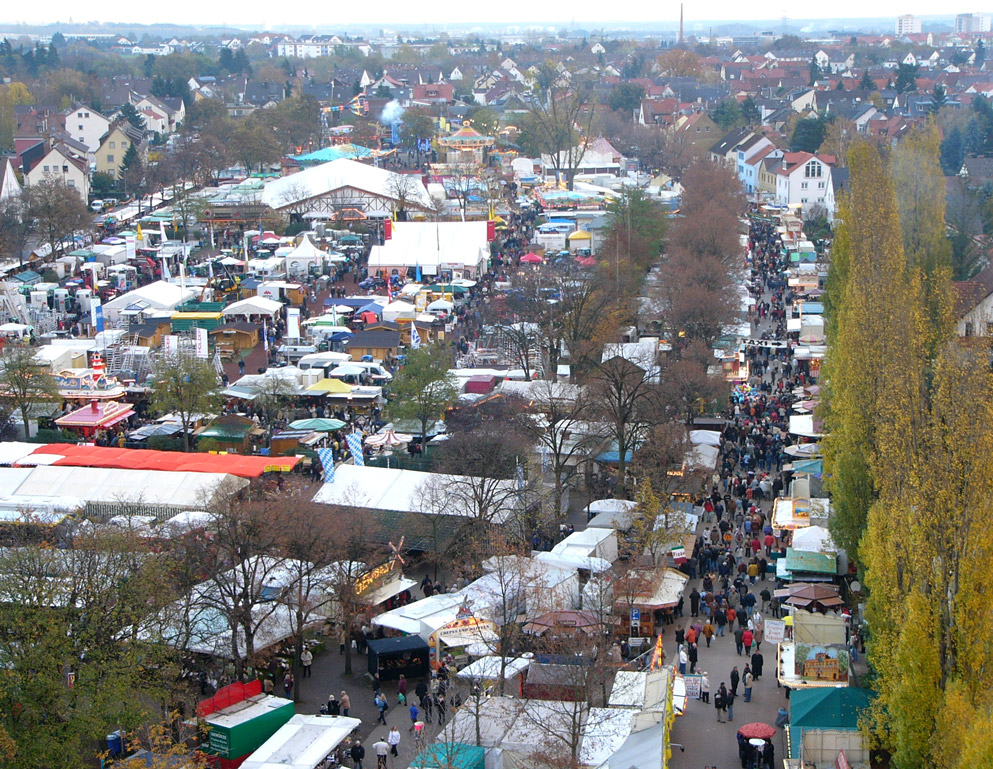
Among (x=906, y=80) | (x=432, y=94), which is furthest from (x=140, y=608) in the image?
(x=432, y=94)

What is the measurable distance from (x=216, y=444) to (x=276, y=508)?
25.7 ft

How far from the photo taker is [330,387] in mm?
27297

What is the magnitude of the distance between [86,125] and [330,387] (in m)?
47.2

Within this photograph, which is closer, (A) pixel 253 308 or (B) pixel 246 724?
(B) pixel 246 724

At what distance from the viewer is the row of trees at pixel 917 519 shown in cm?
1152

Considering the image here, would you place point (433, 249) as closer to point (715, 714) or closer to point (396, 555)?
point (396, 555)

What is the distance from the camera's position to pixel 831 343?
2623 centimetres

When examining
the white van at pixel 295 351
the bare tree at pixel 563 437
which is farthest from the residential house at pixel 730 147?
the bare tree at pixel 563 437

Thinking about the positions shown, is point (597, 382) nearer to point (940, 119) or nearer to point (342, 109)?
point (940, 119)

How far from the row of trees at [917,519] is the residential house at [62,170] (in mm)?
41976

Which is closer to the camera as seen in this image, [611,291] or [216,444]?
[216,444]

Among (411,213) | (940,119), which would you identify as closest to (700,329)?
(411,213)

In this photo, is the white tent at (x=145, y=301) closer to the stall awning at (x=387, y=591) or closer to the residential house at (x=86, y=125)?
the stall awning at (x=387, y=591)

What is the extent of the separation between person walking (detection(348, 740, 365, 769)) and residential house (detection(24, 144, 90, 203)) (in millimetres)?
43844
